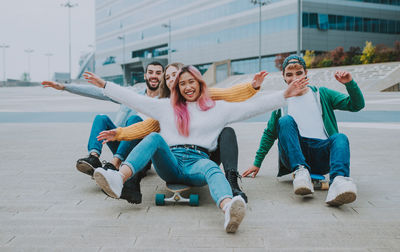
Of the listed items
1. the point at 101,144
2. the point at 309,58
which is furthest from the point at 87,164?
the point at 309,58

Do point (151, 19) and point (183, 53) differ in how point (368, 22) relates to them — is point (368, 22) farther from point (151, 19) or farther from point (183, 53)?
point (151, 19)

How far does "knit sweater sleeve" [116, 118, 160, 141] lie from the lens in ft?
11.5

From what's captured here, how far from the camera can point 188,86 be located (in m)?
3.41

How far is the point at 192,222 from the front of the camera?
291 cm

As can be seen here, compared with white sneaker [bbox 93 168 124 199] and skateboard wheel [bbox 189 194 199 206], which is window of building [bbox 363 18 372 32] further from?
white sneaker [bbox 93 168 124 199]

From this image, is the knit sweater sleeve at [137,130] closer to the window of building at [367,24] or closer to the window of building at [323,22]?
the window of building at [323,22]

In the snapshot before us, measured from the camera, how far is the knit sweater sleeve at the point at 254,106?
3.35 metres

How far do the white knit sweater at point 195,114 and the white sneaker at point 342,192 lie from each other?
2.87ft

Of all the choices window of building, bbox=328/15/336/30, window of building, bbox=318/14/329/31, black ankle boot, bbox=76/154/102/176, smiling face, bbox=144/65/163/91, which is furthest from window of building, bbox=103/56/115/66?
black ankle boot, bbox=76/154/102/176

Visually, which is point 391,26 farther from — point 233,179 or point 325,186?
point 233,179

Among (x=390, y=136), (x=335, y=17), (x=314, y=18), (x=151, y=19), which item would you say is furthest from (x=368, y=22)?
(x=390, y=136)

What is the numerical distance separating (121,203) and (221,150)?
1023 millimetres

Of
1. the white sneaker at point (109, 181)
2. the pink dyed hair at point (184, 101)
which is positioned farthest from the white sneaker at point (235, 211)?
the pink dyed hair at point (184, 101)

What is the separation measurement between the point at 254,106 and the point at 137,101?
3.50ft
